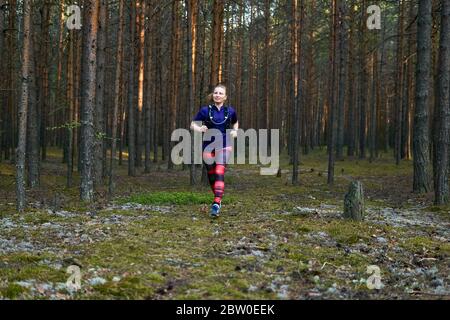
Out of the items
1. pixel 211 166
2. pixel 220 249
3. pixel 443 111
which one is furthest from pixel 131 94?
pixel 220 249

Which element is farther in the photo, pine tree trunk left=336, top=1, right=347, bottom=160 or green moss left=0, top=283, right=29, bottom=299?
pine tree trunk left=336, top=1, right=347, bottom=160

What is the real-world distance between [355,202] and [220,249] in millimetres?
4100

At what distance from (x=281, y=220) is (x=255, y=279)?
4.41 metres

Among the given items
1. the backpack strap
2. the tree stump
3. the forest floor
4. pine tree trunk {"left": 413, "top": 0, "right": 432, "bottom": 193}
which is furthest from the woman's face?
pine tree trunk {"left": 413, "top": 0, "right": 432, "bottom": 193}

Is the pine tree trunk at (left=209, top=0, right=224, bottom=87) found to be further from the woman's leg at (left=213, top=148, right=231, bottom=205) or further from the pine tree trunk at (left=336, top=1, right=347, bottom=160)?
the pine tree trunk at (left=336, top=1, right=347, bottom=160)

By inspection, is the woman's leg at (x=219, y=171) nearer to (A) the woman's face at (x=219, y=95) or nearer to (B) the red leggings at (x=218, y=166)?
(B) the red leggings at (x=218, y=166)

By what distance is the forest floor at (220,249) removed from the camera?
5.52 metres

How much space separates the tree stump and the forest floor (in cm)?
37

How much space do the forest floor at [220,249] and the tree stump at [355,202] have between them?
1.20 ft

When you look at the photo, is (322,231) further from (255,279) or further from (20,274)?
(20,274)

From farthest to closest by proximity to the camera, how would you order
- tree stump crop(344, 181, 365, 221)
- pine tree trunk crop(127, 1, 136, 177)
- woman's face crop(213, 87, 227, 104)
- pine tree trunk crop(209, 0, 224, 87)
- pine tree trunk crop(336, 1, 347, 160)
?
pine tree trunk crop(336, 1, 347, 160)
pine tree trunk crop(127, 1, 136, 177)
pine tree trunk crop(209, 0, 224, 87)
tree stump crop(344, 181, 365, 221)
woman's face crop(213, 87, 227, 104)

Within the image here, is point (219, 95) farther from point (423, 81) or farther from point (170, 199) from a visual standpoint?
point (423, 81)

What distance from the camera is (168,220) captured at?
1006cm

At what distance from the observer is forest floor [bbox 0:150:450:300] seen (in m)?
5.52
